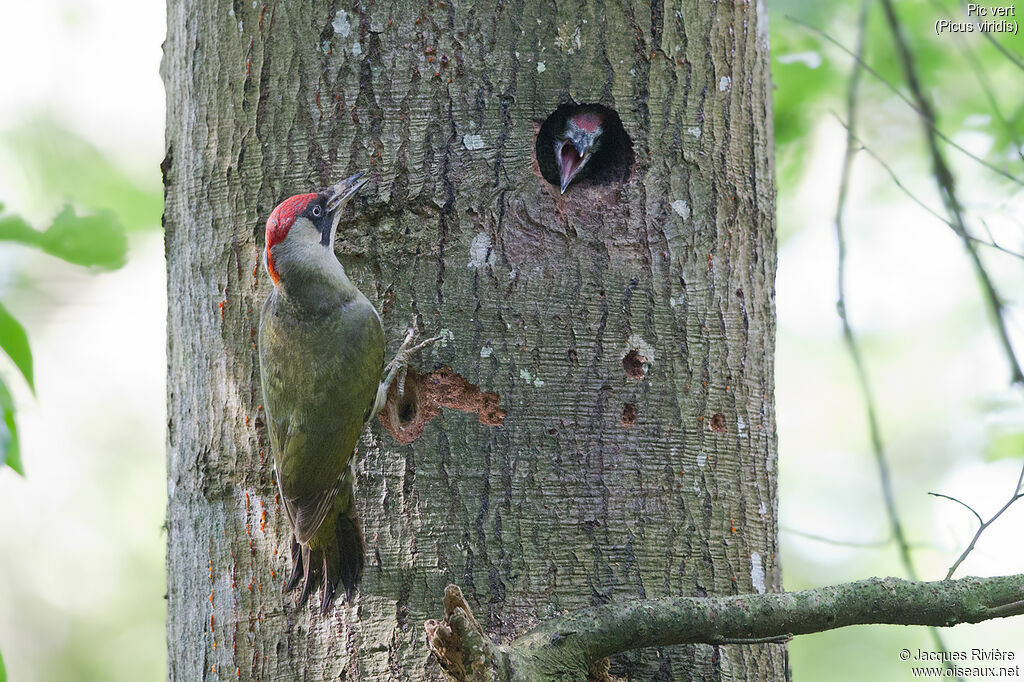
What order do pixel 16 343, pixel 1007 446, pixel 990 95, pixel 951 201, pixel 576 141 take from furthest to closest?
1. pixel 1007 446
2. pixel 990 95
3. pixel 951 201
4. pixel 576 141
5. pixel 16 343

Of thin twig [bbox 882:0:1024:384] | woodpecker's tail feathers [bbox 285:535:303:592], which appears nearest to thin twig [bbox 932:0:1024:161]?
thin twig [bbox 882:0:1024:384]

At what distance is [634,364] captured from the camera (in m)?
2.58

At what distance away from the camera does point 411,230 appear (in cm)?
262

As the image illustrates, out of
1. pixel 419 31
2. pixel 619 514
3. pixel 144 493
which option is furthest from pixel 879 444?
pixel 144 493

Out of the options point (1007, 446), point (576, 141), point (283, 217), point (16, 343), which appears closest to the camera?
point (16, 343)

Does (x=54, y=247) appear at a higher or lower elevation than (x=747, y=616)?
higher

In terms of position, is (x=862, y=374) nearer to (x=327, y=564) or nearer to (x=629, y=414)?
(x=629, y=414)

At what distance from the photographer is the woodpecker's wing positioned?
102 inches

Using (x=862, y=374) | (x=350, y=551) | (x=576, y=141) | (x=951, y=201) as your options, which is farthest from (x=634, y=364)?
(x=951, y=201)

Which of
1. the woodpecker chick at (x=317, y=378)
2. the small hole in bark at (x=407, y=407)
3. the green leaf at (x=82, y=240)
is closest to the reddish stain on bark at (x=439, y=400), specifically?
the small hole in bark at (x=407, y=407)

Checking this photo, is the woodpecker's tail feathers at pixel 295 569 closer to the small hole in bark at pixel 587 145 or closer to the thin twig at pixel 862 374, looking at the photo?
the small hole in bark at pixel 587 145

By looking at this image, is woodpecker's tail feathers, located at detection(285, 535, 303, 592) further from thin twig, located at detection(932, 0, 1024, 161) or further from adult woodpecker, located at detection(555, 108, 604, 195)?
thin twig, located at detection(932, 0, 1024, 161)

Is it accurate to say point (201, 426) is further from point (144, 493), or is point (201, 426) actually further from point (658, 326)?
point (144, 493)

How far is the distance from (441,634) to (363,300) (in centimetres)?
110
